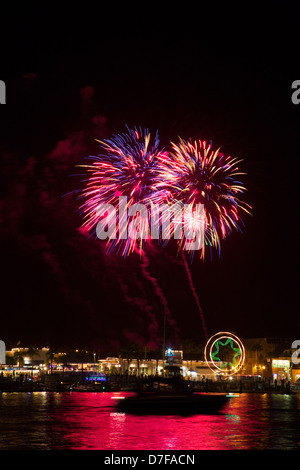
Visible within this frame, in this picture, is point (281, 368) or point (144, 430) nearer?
point (144, 430)

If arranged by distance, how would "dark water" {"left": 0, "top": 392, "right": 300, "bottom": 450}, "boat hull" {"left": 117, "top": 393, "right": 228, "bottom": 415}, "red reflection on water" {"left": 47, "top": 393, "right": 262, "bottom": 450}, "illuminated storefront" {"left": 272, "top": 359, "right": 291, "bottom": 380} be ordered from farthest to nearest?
"illuminated storefront" {"left": 272, "top": 359, "right": 291, "bottom": 380}
"boat hull" {"left": 117, "top": 393, "right": 228, "bottom": 415}
"dark water" {"left": 0, "top": 392, "right": 300, "bottom": 450}
"red reflection on water" {"left": 47, "top": 393, "right": 262, "bottom": 450}

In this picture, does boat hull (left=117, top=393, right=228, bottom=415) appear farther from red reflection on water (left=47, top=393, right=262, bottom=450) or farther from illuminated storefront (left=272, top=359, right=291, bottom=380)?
illuminated storefront (left=272, top=359, right=291, bottom=380)

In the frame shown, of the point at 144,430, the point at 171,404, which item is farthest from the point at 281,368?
the point at 144,430

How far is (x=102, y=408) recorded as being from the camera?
1811 inches

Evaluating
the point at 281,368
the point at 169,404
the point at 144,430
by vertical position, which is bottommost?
the point at 281,368

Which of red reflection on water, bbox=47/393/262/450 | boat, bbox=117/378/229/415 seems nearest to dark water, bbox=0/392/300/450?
red reflection on water, bbox=47/393/262/450

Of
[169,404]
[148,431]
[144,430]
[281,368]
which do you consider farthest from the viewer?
[281,368]

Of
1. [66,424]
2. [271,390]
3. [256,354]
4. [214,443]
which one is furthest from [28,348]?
[214,443]

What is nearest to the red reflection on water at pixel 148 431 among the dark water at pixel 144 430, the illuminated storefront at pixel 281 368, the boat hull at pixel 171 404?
the dark water at pixel 144 430

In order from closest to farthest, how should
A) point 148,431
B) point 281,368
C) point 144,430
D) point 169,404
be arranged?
point 148,431, point 144,430, point 169,404, point 281,368

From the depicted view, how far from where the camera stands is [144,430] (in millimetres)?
30719

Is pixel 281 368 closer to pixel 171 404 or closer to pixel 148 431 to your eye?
pixel 171 404

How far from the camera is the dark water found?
26031mm
